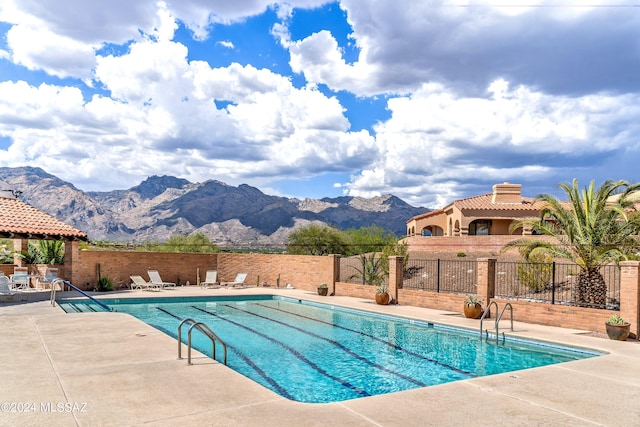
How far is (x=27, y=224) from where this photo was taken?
19.6 meters

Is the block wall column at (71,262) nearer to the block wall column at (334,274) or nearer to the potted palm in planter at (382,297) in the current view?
the block wall column at (334,274)

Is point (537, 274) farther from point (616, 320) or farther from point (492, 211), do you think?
point (492, 211)

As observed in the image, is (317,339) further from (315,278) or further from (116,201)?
(116,201)

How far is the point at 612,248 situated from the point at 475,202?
25.9 m

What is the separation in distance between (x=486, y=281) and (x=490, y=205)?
24451mm

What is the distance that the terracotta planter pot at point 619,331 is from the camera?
1201 centimetres

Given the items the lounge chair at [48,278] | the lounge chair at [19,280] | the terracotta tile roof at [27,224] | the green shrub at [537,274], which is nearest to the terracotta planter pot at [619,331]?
the green shrub at [537,274]

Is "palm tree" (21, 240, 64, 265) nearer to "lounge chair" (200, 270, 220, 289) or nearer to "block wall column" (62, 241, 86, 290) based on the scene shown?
"block wall column" (62, 241, 86, 290)

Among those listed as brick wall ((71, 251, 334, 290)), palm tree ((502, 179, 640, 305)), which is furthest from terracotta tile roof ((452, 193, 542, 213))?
palm tree ((502, 179, 640, 305))

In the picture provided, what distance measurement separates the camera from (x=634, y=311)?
12.3m

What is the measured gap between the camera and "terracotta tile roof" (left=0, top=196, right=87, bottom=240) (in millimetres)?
18609

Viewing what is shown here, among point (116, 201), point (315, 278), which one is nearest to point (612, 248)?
point (315, 278)

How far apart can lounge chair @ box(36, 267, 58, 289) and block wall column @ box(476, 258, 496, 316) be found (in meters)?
16.4

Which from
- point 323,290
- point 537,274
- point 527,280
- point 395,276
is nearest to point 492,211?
point 527,280
